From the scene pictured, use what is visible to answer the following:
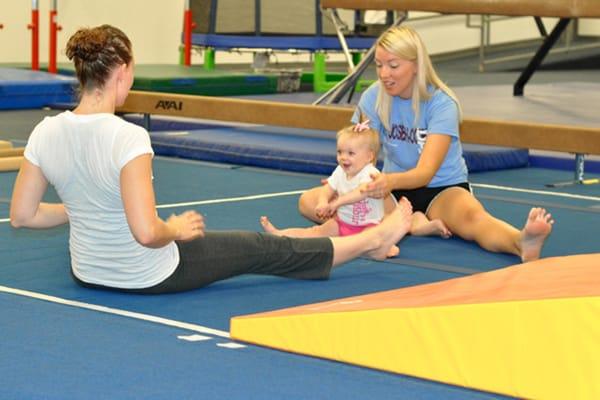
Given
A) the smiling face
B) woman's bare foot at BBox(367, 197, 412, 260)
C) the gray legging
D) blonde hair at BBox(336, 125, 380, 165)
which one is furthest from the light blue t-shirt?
the gray legging

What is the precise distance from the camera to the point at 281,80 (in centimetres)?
1073

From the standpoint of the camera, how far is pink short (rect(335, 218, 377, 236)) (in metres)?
4.18

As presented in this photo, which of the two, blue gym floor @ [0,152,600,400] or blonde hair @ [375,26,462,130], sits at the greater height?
blonde hair @ [375,26,462,130]

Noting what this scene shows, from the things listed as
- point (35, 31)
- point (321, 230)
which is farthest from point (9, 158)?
point (35, 31)

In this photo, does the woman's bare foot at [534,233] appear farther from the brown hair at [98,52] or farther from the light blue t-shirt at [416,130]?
the brown hair at [98,52]

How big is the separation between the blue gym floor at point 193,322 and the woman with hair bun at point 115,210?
0.07 metres

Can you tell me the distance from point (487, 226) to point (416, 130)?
45 cm

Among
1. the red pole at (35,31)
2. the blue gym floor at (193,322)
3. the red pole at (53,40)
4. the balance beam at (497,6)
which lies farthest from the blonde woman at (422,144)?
the red pole at (35,31)

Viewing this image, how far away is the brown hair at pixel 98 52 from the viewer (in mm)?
3053

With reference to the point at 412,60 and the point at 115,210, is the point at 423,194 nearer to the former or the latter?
the point at 412,60

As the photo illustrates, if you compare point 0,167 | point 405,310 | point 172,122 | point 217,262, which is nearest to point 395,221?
point 217,262

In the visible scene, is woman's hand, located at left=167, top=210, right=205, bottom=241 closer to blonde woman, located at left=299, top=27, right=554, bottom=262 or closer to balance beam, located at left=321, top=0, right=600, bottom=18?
blonde woman, located at left=299, top=27, right=554, bottom=262

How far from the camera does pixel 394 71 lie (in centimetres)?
423

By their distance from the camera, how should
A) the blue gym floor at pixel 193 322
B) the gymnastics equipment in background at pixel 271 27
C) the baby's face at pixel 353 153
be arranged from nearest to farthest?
the blue gym floor at pixel 193 322 < the baby's face at pixel 353 153 < the gymnastics equipment in background at pixel 271 27
